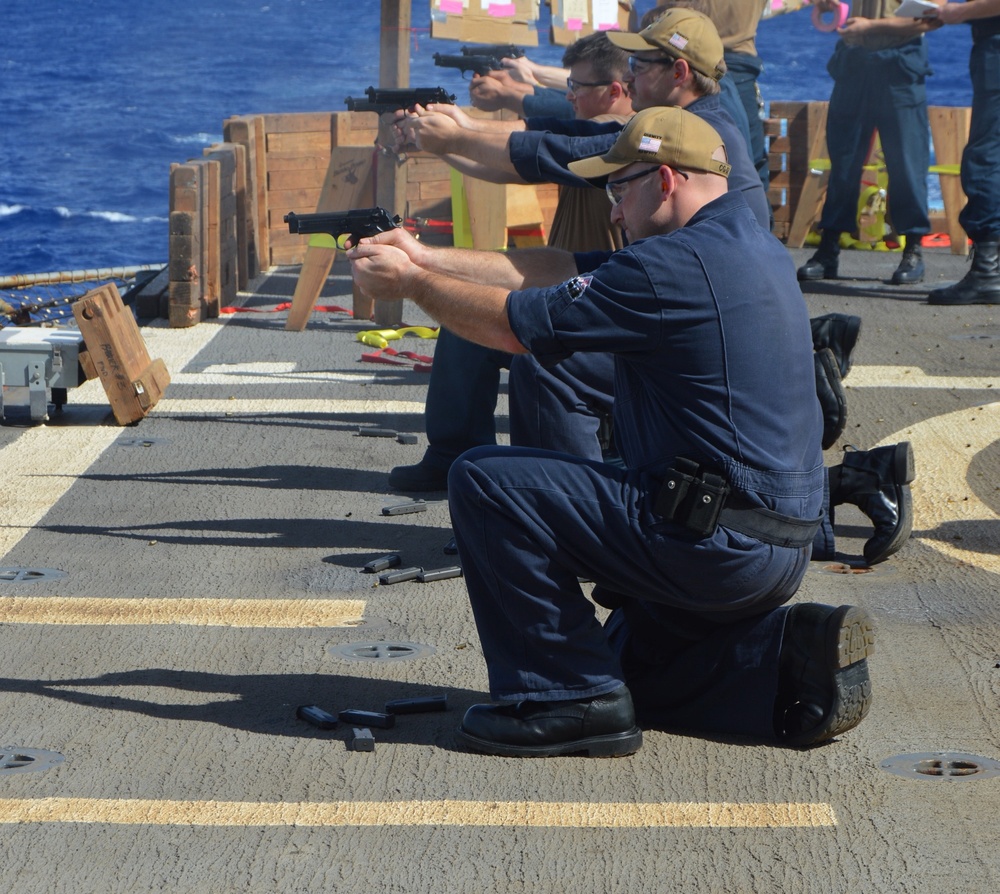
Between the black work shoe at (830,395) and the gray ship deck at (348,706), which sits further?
the black work shoe at (830,395)

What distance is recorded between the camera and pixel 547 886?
10.1 ft

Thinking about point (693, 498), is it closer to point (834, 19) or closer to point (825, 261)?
point (825, 261)

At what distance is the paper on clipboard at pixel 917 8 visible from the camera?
33.3ft

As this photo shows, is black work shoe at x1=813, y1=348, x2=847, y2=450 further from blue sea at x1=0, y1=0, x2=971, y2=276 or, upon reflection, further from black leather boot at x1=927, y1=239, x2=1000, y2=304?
blue sea at x1=0, y1=0, x2=971, y2=276

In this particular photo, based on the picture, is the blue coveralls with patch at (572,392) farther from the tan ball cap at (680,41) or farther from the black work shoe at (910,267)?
the black work shoe at (910,267)

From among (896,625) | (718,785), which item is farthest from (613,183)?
(896,625)

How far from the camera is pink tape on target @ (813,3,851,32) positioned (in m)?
11.0

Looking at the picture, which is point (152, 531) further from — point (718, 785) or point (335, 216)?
point (718, 785)

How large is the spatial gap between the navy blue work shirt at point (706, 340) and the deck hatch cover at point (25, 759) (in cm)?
155

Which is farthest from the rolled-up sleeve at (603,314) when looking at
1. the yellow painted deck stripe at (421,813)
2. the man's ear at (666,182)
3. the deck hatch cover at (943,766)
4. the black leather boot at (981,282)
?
the black leather boot at (981,282)

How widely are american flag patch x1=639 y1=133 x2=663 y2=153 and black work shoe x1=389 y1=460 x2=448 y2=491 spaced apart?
295 centimetres

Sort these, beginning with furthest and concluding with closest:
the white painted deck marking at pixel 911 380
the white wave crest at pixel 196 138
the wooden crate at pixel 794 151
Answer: the white wave crest at pixel 196 138, the wooden crate at pixel 794 151, the white painted deck marking at pixel 911 380

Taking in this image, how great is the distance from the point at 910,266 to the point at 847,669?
828 cm

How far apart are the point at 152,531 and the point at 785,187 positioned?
8.65m
